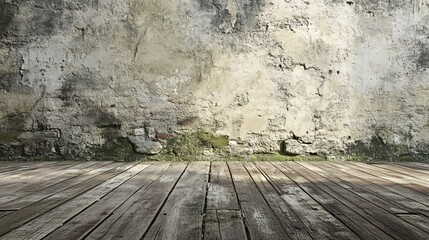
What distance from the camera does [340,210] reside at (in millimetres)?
1486

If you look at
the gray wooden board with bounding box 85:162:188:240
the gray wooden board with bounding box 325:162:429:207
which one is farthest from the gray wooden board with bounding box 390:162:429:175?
the gray wooden board with bounding box 85:162:188:240

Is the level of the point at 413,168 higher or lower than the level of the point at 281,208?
higher

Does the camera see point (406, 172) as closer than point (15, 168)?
Yes

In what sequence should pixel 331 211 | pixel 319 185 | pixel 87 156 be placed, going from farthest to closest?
pixel 87 156, pixel 319 185, pixel 331 211

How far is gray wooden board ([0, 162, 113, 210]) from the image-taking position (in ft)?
5.16

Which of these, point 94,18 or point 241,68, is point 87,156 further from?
point 241,68

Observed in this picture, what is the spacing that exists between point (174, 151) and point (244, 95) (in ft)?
2.59

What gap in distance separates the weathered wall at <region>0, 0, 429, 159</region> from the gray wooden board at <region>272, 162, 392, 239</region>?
1.33m

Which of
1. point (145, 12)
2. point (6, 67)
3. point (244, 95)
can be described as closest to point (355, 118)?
point (244, 95)

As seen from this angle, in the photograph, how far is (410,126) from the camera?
12.0ft

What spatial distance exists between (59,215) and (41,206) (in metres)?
0.21

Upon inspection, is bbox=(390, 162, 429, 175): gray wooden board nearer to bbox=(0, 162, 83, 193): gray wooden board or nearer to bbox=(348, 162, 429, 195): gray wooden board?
bbox=(348, 162, 429, 195): gray wooden board

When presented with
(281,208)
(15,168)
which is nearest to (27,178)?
(15,168)

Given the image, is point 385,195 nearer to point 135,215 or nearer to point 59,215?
point 135,215
